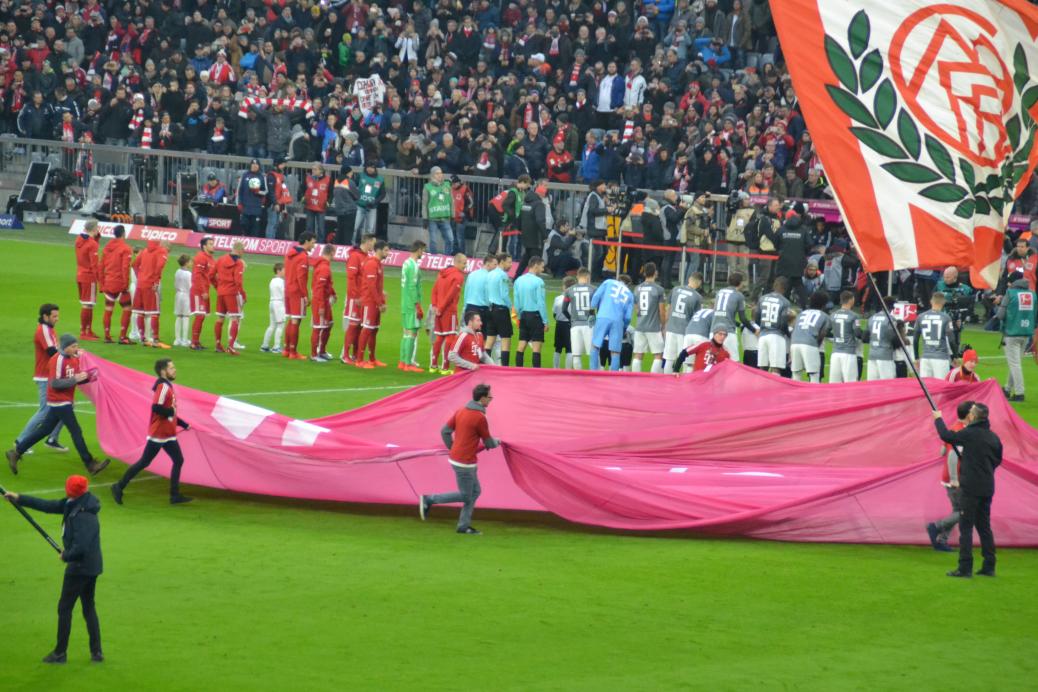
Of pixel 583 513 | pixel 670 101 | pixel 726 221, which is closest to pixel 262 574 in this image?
pixel 583 513

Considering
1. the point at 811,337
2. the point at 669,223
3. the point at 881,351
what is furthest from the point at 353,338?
the point at 669,223

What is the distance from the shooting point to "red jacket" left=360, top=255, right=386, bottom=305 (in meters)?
26.5

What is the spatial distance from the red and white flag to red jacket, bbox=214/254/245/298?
1583cm

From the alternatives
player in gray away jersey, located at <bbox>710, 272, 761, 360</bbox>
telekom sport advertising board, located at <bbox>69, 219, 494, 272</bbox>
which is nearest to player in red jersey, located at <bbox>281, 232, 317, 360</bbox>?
player in gray away jersey, located at <bbox>710, 272, 761, 360</bbox>

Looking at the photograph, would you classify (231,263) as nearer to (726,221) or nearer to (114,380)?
(114,380)

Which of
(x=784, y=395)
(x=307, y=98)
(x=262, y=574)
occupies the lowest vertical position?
(x=262, y=574)

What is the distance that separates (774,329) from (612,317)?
245cm

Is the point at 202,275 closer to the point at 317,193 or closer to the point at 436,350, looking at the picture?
the point at 436,350

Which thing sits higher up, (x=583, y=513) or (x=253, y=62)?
(x=253, y=62)

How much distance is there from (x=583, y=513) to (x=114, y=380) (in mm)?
5883

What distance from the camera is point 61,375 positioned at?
18.2 m

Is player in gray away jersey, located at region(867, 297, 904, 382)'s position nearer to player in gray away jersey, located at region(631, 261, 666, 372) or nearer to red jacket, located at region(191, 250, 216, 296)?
player in gray away jersey, located at region(631, 261, 666, 372)

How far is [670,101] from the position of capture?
38969mm

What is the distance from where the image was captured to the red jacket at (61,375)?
18250 millimetres
